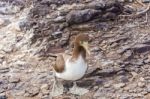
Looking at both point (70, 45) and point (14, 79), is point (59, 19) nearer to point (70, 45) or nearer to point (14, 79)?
point (70, 45)

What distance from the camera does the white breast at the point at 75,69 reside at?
5375mm

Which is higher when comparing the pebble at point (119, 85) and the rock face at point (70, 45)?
the rock face at point (70, 45)

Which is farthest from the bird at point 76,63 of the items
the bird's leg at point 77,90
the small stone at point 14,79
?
the small stone at point 14,79

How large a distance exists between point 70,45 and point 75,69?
4.48ft

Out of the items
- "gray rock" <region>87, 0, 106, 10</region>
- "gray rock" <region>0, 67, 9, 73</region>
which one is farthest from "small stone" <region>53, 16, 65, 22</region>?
"gray rock" <region>0, 67, 9, 73</region>

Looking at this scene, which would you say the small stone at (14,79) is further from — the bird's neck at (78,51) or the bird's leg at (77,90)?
the bird's neck at (78,51)

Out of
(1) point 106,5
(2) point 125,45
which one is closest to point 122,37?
(2) point 125,45

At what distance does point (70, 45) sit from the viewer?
264 inches

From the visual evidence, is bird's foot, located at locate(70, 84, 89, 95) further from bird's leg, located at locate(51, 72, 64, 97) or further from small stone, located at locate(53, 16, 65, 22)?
small stone, located at locate(53, 16, 65, 22)

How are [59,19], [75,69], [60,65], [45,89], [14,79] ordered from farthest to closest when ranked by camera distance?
[59,19] < [14,79] < [45,89] < [60,65] < [75,69]

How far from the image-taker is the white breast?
5.38 metres

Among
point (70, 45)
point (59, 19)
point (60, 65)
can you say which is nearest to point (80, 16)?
point (59, 19)

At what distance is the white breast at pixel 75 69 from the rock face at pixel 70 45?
0.38 m

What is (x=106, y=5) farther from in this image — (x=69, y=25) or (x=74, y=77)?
(x=74, y=77)
